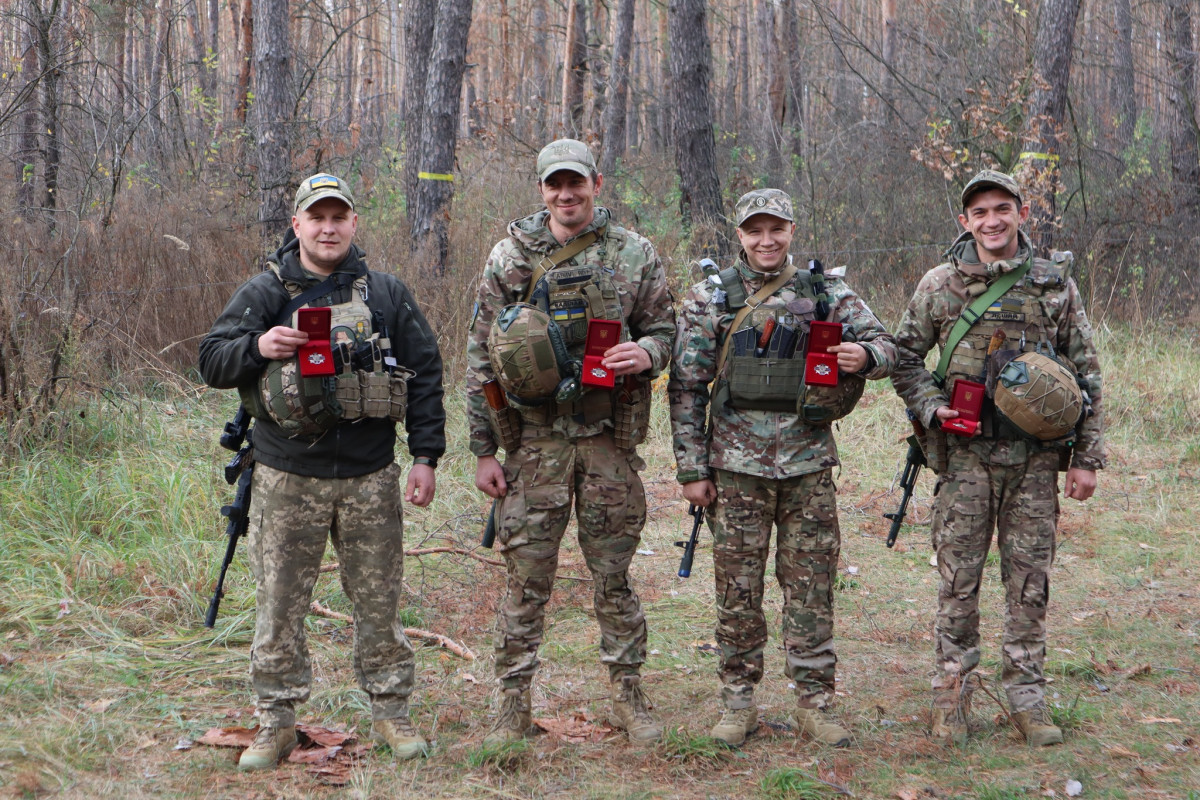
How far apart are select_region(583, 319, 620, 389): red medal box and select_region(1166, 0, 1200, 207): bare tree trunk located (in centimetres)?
1053

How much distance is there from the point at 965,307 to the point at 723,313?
3.29 feet

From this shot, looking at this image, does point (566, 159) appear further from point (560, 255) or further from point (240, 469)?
point (240, 469)

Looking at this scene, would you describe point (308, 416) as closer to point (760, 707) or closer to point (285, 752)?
point (285, 752)

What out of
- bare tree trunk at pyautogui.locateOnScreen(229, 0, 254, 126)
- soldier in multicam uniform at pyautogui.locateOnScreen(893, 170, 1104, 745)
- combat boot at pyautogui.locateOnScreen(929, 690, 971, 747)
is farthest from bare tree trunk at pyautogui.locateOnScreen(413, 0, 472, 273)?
bare tree trunk at pyautogui.locateOnScreen(229, 0, 254, 126)

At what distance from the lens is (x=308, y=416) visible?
3.53 meters

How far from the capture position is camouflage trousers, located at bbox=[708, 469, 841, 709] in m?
3.99

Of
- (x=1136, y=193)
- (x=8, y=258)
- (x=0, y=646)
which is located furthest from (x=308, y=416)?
(x=1136, y=193)

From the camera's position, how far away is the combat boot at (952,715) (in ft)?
13.3

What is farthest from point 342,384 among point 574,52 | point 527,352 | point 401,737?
point 574,52

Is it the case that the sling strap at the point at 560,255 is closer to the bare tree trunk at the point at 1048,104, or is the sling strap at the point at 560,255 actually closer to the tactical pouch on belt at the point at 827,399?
the tactical pouch on belt at the point at 827,399

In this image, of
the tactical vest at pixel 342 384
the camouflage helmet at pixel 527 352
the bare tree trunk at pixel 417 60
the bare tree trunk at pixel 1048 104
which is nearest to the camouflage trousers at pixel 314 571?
the tactical vest at pixel 342 384

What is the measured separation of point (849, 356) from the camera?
375cm

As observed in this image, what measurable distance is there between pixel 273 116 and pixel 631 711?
8060mm

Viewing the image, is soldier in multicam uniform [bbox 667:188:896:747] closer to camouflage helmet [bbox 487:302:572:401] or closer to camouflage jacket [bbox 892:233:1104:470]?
camouflage jacket [bbox 892:233:1104:470]
